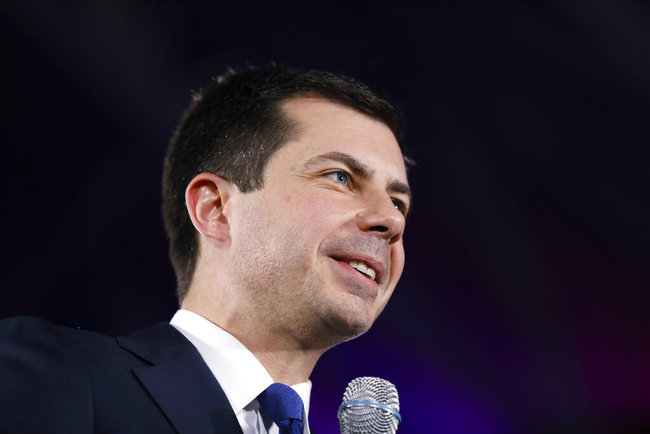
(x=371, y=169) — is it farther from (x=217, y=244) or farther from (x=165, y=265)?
(x=165, y=265)

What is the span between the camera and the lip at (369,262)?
159 cm

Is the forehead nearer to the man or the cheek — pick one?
the man

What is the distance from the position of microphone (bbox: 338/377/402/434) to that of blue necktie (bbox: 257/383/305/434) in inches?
4.0

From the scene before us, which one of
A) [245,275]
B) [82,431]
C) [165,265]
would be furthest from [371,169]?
[165,265]

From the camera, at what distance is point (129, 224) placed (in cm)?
305

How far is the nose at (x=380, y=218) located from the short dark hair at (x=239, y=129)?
30 cm

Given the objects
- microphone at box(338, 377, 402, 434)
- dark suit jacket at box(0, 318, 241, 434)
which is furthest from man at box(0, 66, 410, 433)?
A: microphone at box(338, 377, 402, 434)

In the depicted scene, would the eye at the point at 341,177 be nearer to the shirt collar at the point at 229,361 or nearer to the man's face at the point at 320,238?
the man's face at the point at 320,238

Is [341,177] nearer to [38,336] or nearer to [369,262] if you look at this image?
[369,262]

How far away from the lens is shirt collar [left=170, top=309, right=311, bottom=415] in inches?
57.5

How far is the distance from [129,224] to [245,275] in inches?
63.0

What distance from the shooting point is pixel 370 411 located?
1327mm

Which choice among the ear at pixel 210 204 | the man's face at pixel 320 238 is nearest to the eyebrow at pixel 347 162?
the man's face at pixel 320 238

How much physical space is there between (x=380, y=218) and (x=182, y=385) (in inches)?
24.6
